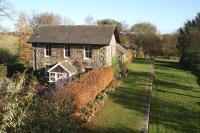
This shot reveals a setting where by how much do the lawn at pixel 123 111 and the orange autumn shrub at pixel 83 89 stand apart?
150 centimetres

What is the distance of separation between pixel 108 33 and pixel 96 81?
11706mm

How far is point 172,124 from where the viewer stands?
2045 cm

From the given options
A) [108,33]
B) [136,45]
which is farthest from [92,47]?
[136,45]

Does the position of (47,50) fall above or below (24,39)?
below

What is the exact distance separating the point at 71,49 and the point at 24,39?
1776 cm

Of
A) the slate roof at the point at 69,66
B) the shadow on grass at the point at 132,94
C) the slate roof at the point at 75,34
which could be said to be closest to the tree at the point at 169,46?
the shadow on grass at the point at 132,94

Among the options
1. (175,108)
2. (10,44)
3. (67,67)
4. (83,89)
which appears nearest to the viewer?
(83,89)

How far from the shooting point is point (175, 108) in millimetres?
24641

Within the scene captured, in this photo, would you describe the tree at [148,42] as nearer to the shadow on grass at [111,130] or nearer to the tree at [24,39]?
the tree at [24,39]

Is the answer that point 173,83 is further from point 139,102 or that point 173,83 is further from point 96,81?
point 96,81

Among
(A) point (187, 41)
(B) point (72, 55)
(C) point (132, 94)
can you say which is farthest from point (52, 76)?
(A) point (187, 41)

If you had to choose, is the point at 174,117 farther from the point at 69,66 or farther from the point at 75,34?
the point at 75,34

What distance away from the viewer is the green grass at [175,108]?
19812mm

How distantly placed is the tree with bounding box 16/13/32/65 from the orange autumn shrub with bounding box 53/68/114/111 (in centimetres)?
2244
